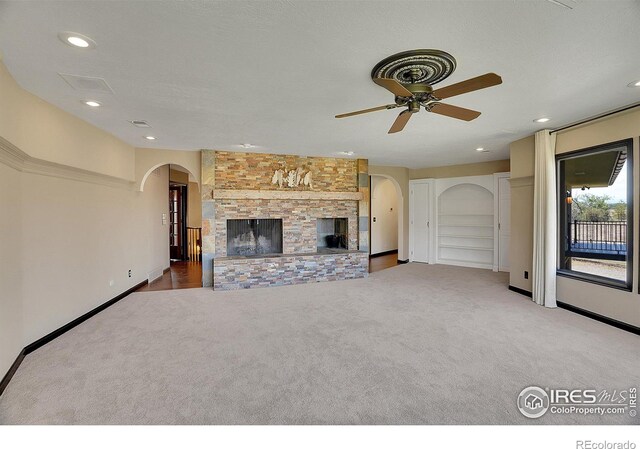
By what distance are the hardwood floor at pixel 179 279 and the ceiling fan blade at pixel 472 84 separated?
16.8 feet

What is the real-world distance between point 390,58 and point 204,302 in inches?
161

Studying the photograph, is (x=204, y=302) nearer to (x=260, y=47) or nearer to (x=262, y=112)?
(x=262, y=112)

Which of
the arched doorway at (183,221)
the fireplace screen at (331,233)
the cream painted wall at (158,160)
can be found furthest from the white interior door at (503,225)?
the arched doorway at (183,221)

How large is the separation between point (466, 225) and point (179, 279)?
6769 millimetres

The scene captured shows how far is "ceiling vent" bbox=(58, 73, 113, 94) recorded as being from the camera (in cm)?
257

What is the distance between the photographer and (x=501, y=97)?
3104 mm

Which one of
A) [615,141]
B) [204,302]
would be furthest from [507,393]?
[204,302]

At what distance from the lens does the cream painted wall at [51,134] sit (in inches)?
101

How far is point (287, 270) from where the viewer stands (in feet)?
19.1

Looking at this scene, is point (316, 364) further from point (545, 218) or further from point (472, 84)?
point (545, 218)

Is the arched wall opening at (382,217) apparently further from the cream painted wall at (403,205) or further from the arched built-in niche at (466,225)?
the arched built-in niche at (466,225)

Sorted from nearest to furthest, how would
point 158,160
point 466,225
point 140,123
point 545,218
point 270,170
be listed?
point 140,123 → point 545,218 → point 158,160 → point 270,170 → point 466,225

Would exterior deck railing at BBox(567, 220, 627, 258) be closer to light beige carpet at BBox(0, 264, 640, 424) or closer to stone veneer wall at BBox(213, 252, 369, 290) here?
light beige carpet at BBox(0, 264, 640, 424)

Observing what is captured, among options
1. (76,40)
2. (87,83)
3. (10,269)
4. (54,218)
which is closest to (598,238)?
(76,40)
